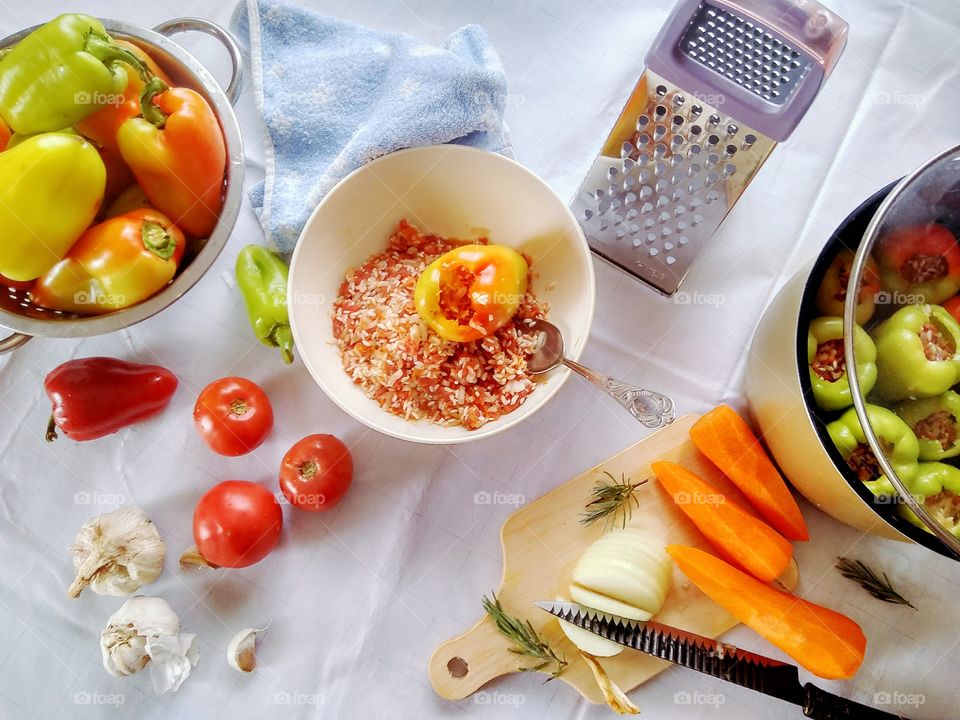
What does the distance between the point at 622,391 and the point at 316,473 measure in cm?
54

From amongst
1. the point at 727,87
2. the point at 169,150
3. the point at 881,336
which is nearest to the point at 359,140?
the point at 169,150

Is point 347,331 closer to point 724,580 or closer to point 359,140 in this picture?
point 359,140

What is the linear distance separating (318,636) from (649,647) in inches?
22.9

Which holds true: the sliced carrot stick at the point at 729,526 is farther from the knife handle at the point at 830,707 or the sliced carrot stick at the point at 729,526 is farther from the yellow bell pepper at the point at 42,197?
the yellow bell pepper at the point at 42,197

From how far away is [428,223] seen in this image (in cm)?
131

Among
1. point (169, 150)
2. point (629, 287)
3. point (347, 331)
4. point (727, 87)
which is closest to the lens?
point (727, 87)

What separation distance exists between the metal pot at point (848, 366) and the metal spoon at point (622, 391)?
0.56 feet

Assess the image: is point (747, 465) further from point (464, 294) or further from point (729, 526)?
point (464, 294)

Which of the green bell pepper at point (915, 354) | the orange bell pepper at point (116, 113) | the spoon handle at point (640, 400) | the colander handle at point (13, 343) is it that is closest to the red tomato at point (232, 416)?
the colander handle at point (13, 343)

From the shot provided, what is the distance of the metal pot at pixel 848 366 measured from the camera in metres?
0.88

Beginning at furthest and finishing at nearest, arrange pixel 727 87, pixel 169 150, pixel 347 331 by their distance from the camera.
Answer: pixel 347 331 < pixel 169 150 < pixel 727 87

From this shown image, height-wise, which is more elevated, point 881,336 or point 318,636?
point 881,336

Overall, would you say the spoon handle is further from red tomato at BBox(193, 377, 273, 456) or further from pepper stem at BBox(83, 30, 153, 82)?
pepper stem at BBox(83, 30, 153, 82)

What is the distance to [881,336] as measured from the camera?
3.31 feet
